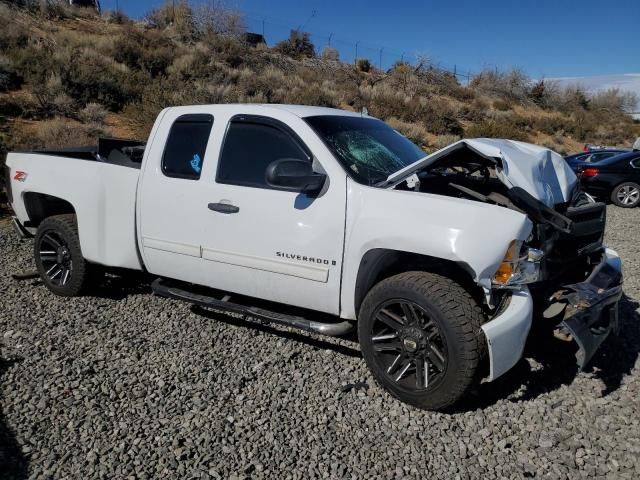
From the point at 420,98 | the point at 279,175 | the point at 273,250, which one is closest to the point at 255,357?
the point at 273,250

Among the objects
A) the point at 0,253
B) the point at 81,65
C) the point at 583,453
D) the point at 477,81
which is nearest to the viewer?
the point at 583,453

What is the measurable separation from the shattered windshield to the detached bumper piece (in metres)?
1.54

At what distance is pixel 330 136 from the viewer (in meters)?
3.87

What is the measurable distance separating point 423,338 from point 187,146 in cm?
250

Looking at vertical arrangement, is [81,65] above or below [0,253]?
above

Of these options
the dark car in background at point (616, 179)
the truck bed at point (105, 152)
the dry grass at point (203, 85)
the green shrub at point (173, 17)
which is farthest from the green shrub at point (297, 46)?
the truck bed at point (105, 152)

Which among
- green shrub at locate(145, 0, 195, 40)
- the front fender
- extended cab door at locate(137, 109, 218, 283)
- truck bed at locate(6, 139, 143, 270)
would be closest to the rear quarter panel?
truck bed at locate(6, 139, 143, 270)

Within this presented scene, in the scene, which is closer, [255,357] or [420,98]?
[255,357]

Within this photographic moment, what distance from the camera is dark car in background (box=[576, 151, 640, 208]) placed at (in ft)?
41.9

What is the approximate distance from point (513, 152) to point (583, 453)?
6.37ft

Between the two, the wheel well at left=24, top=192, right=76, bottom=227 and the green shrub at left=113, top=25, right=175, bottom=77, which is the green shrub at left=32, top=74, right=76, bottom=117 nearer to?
the green shrub at left=113, top=25, right=175, bottom=77

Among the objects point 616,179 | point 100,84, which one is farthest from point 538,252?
point 100,84

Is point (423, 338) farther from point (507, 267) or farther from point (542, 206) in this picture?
point (542, 206)

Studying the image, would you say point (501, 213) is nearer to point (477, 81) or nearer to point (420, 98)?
point (420, 98)
